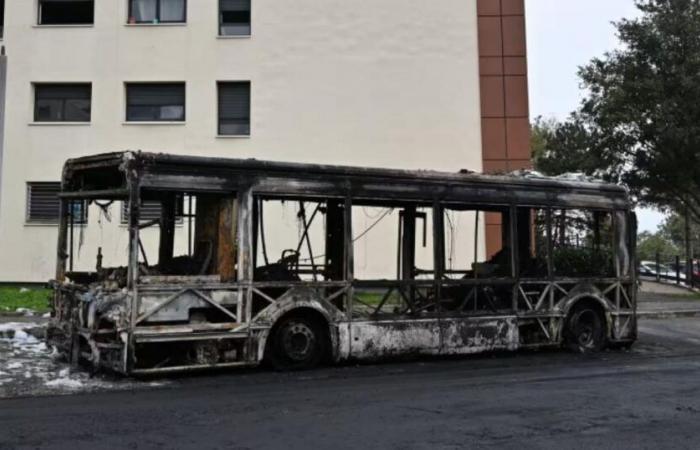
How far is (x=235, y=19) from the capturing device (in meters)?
23.8

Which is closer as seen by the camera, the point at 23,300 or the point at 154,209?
the point at 154,209

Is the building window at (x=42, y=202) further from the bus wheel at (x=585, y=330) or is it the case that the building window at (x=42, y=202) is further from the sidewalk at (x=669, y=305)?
the sidewalk at (x=669, y=305)

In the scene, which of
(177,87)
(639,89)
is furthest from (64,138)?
(639,89)

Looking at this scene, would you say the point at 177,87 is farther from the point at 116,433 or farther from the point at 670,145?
the point at 116,433

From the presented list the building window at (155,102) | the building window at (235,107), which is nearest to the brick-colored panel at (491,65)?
the building window at (235,107)

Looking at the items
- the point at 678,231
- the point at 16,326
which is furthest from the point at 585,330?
the point at 678,231

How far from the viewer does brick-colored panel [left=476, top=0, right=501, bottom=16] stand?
24062 mm

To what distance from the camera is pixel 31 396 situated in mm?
7957

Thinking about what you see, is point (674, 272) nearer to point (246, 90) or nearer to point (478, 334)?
point (246, 90)

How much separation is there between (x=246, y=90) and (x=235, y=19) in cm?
244

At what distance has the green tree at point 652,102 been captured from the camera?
22953 mm

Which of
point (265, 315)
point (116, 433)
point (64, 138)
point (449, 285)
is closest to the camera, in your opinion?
point (116, 433)

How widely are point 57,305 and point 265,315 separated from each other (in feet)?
9.93

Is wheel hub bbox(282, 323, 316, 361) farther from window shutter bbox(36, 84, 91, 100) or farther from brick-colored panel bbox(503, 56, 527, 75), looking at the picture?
window shutter bbox(36, 84, 91, 100)
